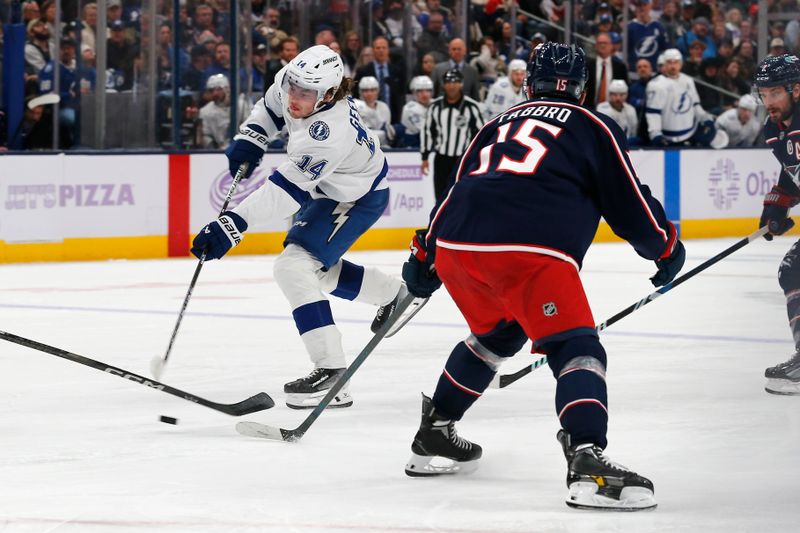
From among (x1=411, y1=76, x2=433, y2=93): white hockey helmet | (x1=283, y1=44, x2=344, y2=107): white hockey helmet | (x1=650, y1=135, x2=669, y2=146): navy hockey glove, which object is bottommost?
(x1=650, y1=135, x2=669, y2=146): navy hockey glove

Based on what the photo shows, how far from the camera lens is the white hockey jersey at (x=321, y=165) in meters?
4.61

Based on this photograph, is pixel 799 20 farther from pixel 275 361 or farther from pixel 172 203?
pixel 275 361

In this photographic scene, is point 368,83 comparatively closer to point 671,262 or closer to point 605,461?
point 671,262

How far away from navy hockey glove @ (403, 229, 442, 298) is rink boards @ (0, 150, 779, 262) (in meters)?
6.56

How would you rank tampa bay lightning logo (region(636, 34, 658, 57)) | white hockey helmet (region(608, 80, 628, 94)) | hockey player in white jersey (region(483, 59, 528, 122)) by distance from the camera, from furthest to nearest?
1. tampa bay lightning logo (region(636, 34, 658, 57))
2. white hockey helmet (region(608, 80, 628, 94))
3. hockey player in white jersey (region(483, 59, 528, 122))

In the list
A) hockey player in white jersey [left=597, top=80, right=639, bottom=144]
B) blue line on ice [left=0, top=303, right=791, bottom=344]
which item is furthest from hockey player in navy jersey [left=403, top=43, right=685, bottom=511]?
hockey player in white jersey [left=597, top=80, right=639, bottom=144]

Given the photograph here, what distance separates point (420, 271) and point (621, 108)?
31.2 feet

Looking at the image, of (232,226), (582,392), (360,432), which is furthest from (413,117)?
(582,392)

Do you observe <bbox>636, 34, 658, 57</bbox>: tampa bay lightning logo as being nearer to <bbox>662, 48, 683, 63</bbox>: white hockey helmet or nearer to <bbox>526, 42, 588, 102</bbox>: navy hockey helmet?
<bbox>662, 48, 683, 63</bbox>: white hockey helmet

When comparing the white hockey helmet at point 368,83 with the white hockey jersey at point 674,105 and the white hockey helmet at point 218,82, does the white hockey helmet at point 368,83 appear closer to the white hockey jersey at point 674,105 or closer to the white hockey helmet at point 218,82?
the white hockey helmet at point 218,82

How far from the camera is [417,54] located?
500 inches

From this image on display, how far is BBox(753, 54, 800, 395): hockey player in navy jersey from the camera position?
497 centimetres

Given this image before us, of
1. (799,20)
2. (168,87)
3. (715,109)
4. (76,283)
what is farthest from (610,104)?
(76,283)

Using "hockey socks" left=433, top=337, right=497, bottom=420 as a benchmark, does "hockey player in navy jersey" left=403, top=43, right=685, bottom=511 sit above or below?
above
